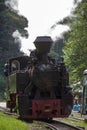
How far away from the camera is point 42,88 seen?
90.0 feet

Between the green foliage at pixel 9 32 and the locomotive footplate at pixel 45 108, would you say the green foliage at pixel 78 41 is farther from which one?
the green foliage at pixel 9 32

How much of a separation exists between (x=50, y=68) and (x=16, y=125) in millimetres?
7718

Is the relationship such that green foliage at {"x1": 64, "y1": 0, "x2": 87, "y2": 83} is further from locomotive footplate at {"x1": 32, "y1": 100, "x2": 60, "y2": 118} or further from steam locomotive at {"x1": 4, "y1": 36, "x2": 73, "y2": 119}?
locomotive footplate at {"x1": 32, "y1": 100, "x2": 60, "y2": 118}

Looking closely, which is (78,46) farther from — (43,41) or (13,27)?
(13,27)

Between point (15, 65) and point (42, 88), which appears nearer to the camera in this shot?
point (42, 88)

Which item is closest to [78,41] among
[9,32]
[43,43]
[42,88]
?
[42,88]

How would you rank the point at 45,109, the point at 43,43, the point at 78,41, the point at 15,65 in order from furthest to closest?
the point at 78,41, the point at 15,65, the point at 45,109, the point at 43,43

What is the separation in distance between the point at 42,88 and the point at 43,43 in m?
2.34

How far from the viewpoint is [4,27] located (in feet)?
273

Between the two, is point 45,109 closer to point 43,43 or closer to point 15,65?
point 43,43

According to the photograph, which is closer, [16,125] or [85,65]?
[16,125]

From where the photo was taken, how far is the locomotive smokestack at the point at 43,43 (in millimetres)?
26438

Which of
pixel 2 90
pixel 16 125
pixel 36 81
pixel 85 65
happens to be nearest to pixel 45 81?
pixel 36 81

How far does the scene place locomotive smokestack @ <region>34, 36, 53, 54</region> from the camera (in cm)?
2644
